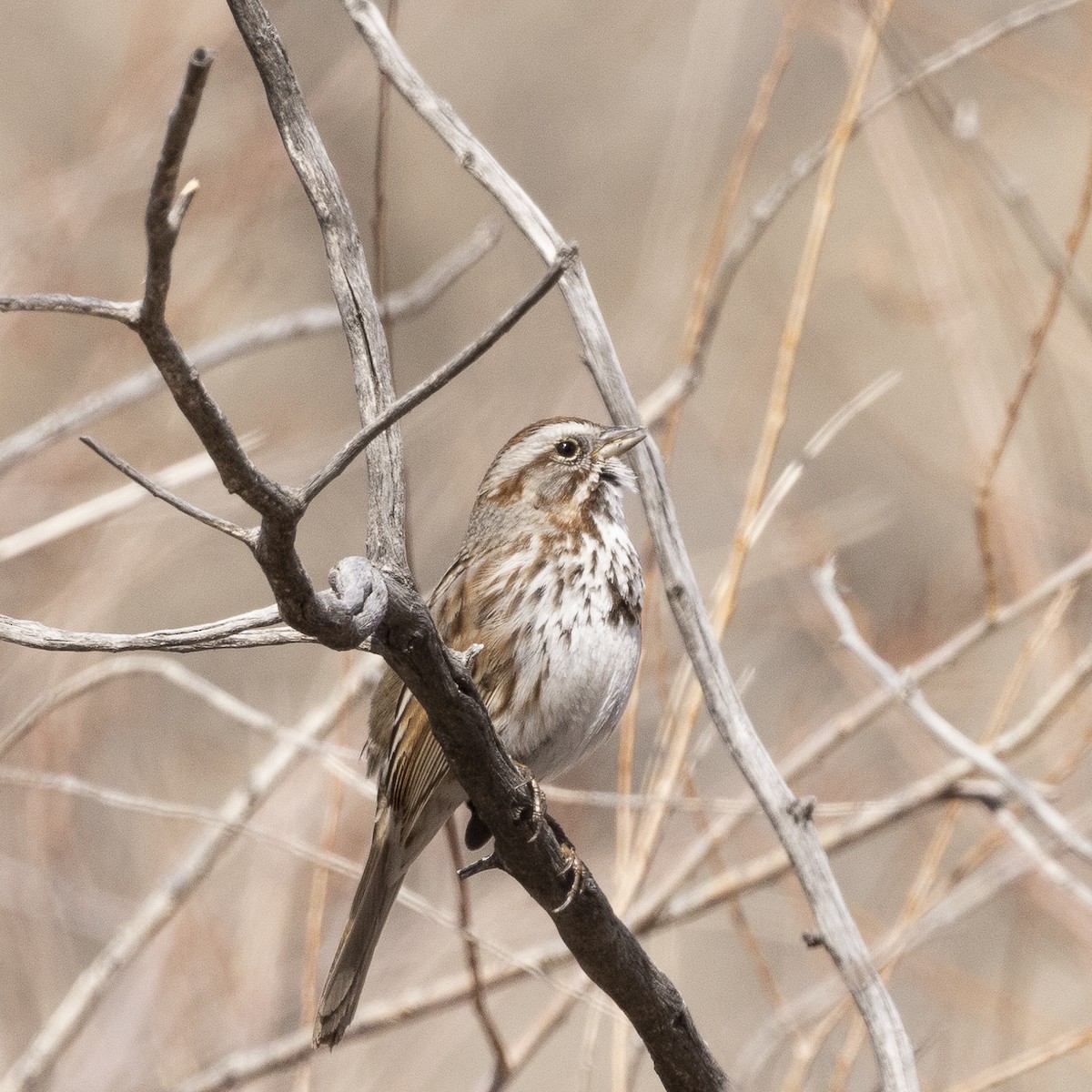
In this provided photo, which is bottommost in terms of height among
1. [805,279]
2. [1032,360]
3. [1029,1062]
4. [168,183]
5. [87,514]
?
[1029,1062]

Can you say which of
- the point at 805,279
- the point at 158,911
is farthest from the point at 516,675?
the point at 158,911

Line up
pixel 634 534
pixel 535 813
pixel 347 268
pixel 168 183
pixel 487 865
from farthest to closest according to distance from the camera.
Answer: pixel 634 534, pixel 487 865, pixel 535 813, pixel 347 268, pixel 168 183

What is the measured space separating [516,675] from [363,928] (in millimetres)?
600

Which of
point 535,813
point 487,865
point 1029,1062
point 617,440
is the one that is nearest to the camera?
point 535,813

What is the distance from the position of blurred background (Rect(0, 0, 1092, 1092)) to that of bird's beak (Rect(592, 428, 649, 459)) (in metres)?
0.24

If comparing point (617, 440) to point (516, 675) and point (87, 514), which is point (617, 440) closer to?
point (516, 675)

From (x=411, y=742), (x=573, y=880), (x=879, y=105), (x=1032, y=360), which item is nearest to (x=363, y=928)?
(x=411, y=742)

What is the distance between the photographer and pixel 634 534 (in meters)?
5.34

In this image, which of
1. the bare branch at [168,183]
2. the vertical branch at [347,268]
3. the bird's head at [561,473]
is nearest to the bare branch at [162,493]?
the bare branch at [168,183]

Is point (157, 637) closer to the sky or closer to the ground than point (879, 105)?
closer to the ground

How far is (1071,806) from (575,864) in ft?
12.7

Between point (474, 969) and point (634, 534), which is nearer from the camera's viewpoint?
point (474, 969)

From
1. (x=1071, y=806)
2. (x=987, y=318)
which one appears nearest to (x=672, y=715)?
(x=1071, y=806)

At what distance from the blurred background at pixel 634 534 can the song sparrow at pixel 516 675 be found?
166 mm
